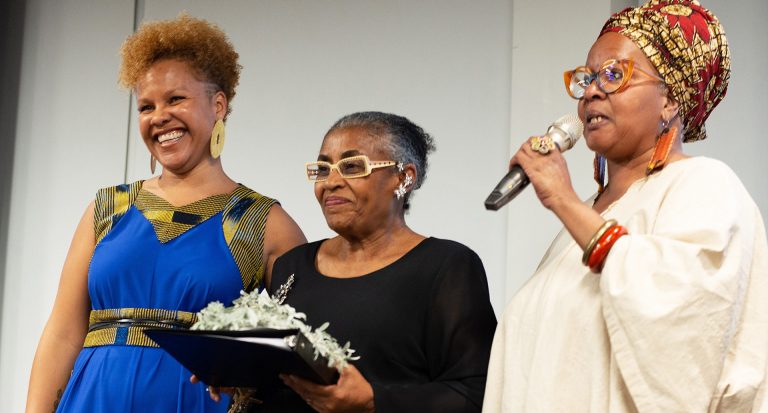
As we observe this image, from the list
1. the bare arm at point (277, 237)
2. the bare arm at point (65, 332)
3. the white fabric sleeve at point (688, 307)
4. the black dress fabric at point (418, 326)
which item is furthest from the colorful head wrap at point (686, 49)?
the bare arm at point (65, 332)

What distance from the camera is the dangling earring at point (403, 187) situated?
9.41 ft

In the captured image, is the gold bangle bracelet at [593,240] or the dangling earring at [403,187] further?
the dangling earring at [403,187]

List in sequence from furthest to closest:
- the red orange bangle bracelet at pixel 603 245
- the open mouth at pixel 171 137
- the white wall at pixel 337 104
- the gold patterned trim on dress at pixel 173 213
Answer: the white wall at pixel 337 104
the open mouth at pixel 171 137
the gold patterned trim on dress at pixel 173 213
the red orange bangle bracelet at pixel 603 245

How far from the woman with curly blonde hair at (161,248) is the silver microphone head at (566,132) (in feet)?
3.31

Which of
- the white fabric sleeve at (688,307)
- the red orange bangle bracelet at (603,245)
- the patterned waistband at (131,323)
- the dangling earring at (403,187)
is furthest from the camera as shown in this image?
the patterned waistband at (131,323)

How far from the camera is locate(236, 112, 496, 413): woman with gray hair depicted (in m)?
2.51

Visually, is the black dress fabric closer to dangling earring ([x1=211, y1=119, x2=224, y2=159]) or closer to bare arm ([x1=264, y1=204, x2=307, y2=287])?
bare arm ([x1=264, y1=204, x2=307, y2=287])

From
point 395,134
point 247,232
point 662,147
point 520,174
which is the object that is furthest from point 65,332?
point 662,147

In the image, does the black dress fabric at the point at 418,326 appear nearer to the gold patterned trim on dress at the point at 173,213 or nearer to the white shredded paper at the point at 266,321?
the white shredded paper at the point at 266,321

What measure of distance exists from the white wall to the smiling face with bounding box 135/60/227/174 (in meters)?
1.22

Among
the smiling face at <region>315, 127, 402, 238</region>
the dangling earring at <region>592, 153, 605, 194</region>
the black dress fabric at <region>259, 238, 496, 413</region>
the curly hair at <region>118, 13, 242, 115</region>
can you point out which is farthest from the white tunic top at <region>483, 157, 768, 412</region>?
the curly hair at <region>118, 13, 242, 115</region>

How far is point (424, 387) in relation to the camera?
2525mm

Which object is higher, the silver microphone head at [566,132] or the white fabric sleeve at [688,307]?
the silver microphone head at [566,132]

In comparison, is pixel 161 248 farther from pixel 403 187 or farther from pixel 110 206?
pixel 403 187
